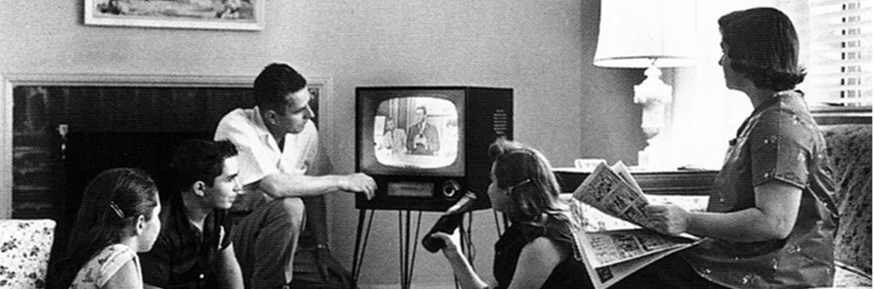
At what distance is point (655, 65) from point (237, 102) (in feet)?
3.59

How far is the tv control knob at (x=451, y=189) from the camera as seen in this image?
2561 mm

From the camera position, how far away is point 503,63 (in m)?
3.12

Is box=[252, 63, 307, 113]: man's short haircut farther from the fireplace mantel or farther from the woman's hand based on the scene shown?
the woman's hand

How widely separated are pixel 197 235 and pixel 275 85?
0.77 metres

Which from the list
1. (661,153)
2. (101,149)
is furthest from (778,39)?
(101,149)

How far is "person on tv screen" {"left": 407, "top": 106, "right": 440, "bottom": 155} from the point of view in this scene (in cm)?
257

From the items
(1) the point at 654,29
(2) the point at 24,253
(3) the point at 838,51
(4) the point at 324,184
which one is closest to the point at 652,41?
(1) the point at 654,29

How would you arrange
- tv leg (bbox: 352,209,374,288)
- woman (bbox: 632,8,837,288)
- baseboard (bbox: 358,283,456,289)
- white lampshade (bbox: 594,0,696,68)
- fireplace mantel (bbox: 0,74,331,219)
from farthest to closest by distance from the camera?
baseboard (bbox: 358,283,456,289) < tv leg (bbox: 352,209,374,288) < fireplace mantel (bbox: 0,74,331,219) < white lampshade (bbox: 594,0,696,68) < woman (bbox: 632,8,837,288)

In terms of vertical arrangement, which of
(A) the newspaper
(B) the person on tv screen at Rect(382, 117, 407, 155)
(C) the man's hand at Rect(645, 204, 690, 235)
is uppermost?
(B) the person on tv screen at Rect(382, 117, 407, 155)

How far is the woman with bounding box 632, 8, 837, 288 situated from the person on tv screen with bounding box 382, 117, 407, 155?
109 cm

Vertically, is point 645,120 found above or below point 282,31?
below

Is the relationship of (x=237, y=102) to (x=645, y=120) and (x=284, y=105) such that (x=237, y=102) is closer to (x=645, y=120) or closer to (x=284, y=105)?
(x=284, y=105)

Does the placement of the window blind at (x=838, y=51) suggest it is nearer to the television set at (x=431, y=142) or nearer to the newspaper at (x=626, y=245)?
the newspaper at (x=626, y=245)

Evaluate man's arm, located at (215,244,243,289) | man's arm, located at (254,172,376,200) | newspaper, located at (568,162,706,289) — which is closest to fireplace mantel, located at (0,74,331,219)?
man's arm, located at (254,172,376,200)
